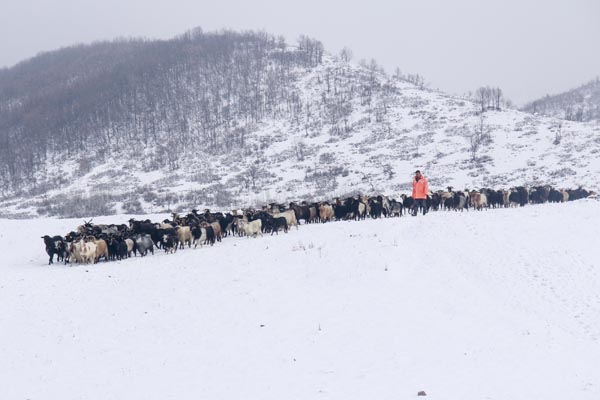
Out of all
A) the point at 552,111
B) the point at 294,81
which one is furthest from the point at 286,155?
the point at 552,111

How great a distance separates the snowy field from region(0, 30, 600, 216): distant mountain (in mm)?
44485

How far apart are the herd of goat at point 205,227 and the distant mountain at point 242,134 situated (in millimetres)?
32361

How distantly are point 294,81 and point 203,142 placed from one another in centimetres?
3628

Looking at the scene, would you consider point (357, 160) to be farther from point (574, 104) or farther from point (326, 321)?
point (574, 104)

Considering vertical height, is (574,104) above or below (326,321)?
above

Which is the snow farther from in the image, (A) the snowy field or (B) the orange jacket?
(A) the snowy field

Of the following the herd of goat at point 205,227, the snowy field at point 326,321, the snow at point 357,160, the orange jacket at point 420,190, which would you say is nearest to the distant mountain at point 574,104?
the snow at point 357,160

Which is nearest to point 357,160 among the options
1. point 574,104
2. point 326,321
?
point 326,321

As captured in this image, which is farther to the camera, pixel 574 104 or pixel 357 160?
pixel 574 104

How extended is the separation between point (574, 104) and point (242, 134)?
393 ft

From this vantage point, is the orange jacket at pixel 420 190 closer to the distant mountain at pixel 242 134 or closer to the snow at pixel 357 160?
the snow at pixel 357 160

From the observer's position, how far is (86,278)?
16969 mm

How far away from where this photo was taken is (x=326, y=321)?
1167cm

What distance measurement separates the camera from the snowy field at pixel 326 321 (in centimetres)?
902
